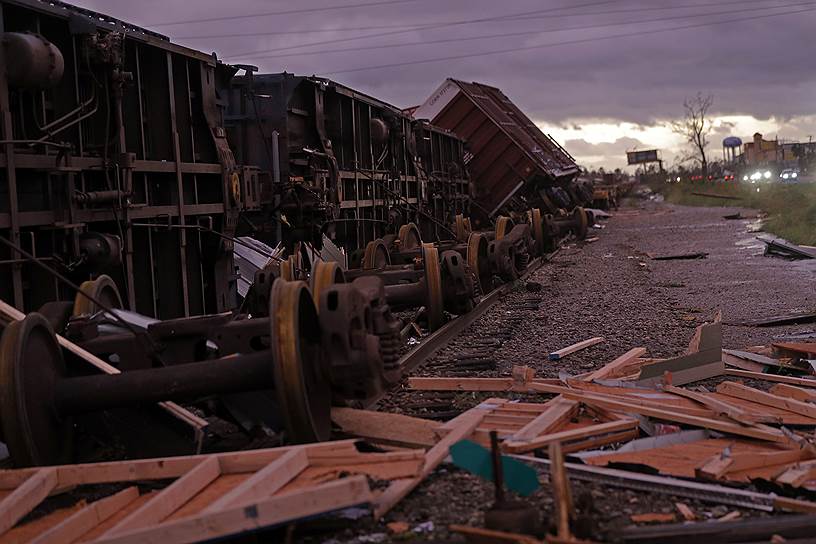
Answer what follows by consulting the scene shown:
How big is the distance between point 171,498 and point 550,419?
2.26 meters

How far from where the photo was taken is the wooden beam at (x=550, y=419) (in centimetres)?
533

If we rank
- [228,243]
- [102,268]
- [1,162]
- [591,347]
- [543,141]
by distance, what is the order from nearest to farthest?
[1,162] → [102,268] → [591,347] → [228,243] → [543,141]

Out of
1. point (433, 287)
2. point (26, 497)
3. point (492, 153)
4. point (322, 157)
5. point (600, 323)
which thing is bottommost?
point (600, 323)

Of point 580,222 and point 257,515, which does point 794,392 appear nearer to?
point 257,515

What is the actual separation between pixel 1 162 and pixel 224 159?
3.71 meters

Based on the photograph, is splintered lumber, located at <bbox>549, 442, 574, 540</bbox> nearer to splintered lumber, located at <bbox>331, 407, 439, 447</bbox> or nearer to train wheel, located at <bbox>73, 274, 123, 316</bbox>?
splintered lumber, located at <bbox>331, 407, 439, 447</bbox>

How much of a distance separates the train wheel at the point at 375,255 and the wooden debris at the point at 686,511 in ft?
28.7

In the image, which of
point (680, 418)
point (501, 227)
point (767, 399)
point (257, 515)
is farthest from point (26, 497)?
point (501, 227)

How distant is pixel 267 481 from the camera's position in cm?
430

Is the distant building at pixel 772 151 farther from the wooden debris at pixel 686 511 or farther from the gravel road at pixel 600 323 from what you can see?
the wooden debris at pixel 686 511

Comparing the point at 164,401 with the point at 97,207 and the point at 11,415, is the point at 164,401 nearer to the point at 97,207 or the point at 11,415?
the point at 11,415

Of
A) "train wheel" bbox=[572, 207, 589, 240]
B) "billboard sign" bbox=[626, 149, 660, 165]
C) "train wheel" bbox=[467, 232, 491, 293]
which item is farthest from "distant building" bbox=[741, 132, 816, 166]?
"train wheel" bbox=[467, 232, 491, 293]

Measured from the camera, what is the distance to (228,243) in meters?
9.98

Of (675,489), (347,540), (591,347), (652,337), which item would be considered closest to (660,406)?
(675,489)
